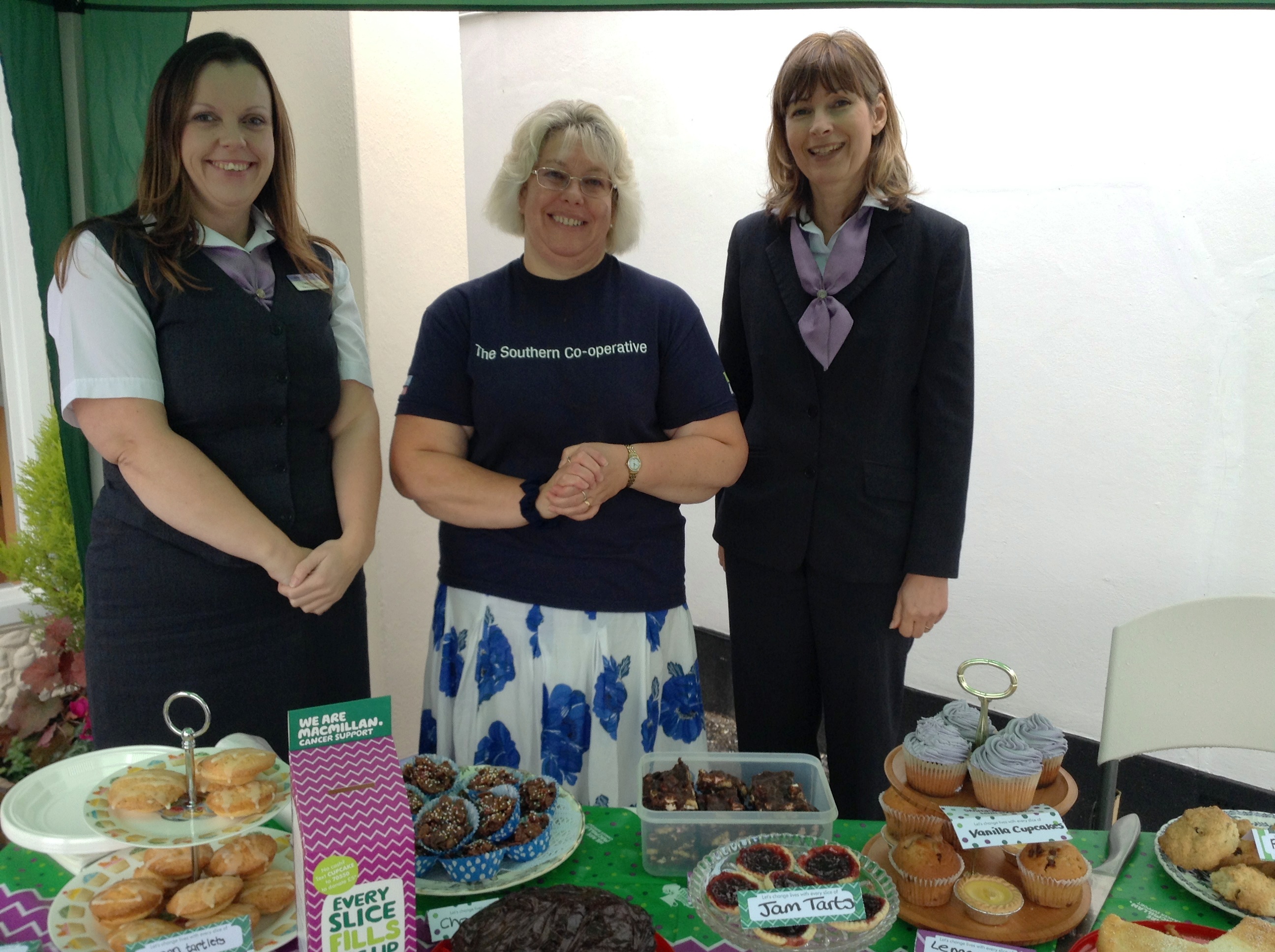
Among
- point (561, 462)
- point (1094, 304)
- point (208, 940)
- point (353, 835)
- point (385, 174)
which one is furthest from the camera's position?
point (1094, 304)

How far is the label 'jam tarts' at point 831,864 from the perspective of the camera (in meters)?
1.06

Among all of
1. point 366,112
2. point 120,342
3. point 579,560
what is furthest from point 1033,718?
point 366,112

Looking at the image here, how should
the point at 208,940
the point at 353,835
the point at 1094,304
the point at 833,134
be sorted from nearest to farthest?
the point at 353,835, the point at 208,940, the point at 833,134, the point at 1094,304

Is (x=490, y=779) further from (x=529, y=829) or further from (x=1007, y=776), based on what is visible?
(x=1007, y=776)

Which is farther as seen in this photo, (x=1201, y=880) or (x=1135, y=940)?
(x=1201, y=880)

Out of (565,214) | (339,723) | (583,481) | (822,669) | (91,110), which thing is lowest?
(822,669)

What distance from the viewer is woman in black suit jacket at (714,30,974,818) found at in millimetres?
1879

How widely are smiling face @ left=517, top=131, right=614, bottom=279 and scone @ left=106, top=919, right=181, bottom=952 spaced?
1.26 meters

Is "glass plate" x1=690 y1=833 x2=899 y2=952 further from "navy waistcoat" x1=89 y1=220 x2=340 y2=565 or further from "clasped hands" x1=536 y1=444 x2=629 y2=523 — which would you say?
"navy waistcoat" x1=89 y1=220 x2=340 y2=565

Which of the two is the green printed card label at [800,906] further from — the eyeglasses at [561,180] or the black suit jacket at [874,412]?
the eyeglasses at [561,180]

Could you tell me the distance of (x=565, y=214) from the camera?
1782 mm

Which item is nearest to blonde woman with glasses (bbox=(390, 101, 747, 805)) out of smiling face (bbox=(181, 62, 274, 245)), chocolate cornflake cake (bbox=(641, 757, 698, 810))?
smiling face (bbox=(181, 62, 274, 245))

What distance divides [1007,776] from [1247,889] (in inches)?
12.5

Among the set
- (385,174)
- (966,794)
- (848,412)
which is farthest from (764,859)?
(385,174)
